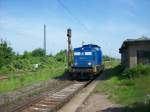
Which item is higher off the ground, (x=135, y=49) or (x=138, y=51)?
(x=135, y=49)

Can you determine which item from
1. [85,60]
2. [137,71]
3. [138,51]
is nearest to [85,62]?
[85,60]

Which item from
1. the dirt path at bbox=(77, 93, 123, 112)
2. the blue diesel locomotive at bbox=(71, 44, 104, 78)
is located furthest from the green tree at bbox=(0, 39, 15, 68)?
the dirt path at bbox=(77, 93, 123, 112)

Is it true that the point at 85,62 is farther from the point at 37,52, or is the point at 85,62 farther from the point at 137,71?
the point at 37,52

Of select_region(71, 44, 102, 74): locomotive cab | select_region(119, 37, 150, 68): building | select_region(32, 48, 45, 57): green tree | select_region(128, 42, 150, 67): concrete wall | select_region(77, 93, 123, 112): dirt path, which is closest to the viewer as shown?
select_region(77, 93, 123, 112): dirt path

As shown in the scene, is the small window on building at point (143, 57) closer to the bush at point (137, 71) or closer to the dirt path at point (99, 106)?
the bush at point (137, 71)

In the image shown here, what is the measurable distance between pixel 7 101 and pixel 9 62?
32.4 meters

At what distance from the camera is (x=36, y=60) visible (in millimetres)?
60031

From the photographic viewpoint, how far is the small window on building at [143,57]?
27.1 metres

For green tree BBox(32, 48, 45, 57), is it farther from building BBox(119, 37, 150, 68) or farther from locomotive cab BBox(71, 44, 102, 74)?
building BBox(119, 37, 150, 68)


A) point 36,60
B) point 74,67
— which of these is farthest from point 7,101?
point 36,60

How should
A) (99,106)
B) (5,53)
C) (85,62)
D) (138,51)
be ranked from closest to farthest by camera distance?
1. (99,106)
2. (138,51)
3. (85,62)
4. (5,53)

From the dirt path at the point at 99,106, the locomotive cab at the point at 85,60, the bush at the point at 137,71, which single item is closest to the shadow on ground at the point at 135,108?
the dirt path at the point at 99,106

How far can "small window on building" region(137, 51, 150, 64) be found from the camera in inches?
1067

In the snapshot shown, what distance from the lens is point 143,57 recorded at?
2734 cm
